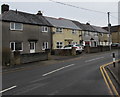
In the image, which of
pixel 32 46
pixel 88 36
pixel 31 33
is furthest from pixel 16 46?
pixel 88 36

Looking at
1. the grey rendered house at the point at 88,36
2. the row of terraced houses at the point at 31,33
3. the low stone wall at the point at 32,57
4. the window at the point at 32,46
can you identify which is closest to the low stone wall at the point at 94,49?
the row of terraced houses at the point at 31,33

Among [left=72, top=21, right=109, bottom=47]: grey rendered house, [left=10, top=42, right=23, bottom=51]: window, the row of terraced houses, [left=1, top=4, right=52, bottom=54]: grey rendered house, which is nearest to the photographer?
[left=1, top=4, right=52, bottom=54]: grey rendered house

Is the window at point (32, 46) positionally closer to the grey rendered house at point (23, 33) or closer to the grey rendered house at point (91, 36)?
the grey rendered house at point (23, 33)

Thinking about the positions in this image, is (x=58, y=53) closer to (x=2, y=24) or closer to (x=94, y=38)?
(x=2, y=24)

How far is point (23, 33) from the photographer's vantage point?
28.5 metres

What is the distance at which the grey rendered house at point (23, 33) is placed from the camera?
26.1 meters

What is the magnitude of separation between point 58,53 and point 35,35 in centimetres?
554

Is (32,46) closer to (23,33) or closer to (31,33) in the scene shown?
(31,33)

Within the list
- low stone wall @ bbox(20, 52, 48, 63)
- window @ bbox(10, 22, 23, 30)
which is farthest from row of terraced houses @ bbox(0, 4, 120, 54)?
low stone wall @ bbox(20, 52, 48, 63)

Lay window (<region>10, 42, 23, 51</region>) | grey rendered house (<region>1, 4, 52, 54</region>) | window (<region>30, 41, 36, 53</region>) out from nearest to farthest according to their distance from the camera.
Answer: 1. grey rendered house (<region>1, 4, 52, 54</region>)
2. window (<region>10, 42, 23, 51</region>)
3. window (<region>30, 41, 36, 53</region>)

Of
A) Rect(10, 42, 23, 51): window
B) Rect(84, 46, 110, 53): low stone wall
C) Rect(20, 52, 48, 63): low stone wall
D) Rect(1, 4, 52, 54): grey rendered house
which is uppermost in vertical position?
Rect(1, 4, 52, 54): grey rendered house

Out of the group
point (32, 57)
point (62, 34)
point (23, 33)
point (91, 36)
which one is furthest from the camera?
point (91, 36)

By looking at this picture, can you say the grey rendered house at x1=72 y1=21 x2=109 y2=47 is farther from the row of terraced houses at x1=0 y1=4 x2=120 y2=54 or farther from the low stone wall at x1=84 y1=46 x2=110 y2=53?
the low stone wall at x1=84 y1=46 x2=110 y2=53

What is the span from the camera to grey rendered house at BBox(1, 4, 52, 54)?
2610cm
